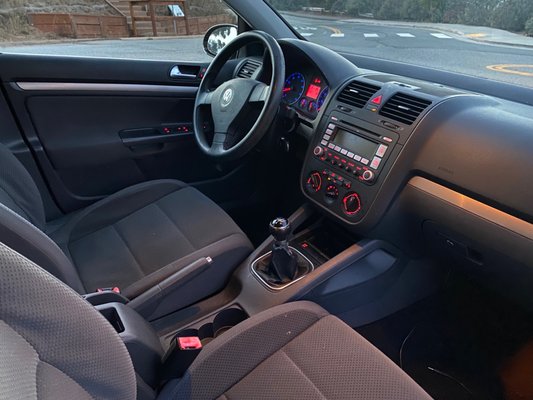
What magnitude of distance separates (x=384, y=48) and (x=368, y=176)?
815 mm

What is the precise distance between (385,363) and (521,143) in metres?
0.62

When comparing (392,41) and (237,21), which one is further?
(237,21)

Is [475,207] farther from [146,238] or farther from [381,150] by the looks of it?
[146,238]

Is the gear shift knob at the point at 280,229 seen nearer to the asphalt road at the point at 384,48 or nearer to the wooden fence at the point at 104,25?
the asphalt road at the point at 384,48

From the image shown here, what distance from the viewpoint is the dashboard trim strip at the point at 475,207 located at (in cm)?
111

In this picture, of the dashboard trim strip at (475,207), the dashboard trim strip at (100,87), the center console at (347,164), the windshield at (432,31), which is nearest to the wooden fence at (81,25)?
the dashboard trim strip at (100,87)

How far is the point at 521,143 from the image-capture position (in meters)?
1.12

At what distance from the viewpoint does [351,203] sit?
1.47 m

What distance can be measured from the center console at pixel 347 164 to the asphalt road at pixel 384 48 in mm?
477

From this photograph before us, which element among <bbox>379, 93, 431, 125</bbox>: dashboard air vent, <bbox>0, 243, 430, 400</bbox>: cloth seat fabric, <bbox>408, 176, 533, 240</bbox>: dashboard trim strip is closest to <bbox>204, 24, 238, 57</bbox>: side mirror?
<bbox>379, 93, 431, 125</bbox>: dashboard air vent

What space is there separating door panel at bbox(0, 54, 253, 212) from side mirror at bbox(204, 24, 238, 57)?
102mm

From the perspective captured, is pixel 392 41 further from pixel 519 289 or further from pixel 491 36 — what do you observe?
pixel 519 289

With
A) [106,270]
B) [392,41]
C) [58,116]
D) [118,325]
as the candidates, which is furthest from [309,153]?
[58,116]

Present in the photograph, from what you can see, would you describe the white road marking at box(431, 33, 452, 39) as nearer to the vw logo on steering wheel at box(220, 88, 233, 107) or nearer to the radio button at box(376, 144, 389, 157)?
the radio button at box(376, 144, 389, 157)
